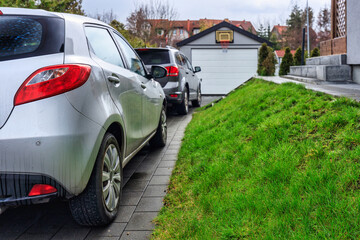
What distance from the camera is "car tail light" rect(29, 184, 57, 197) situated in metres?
2.37

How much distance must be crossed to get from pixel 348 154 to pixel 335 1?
8.74 meters

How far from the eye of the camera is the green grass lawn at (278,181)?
7.88ft

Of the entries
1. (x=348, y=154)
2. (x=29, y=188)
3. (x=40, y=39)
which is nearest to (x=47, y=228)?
(x=29, y=188)

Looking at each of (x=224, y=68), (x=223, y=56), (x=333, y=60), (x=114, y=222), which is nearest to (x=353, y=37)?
(x=333, y=60)

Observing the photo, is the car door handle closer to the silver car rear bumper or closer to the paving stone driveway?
the silver car rear bumper

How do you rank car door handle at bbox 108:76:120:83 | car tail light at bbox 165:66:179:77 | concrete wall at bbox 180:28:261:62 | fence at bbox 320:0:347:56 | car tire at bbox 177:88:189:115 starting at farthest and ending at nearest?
concrete wall at bbox 180:28:261:62 → car tire at bbox 177:88:189:115 → fence at bbox 320:0:347:56 → car tail light at bbox 165:66:179:77 → car door handle at bbox 108:76:120:83

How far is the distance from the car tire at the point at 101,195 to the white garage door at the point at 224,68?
16.3 m

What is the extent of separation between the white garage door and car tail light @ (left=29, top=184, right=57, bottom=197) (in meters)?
17.0

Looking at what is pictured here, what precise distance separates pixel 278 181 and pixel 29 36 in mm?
2317

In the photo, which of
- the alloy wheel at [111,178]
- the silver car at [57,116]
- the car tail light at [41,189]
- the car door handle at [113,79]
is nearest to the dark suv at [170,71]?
the car door handle at [113,79]

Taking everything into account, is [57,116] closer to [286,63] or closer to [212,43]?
[286,63]

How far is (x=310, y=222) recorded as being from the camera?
2342mm

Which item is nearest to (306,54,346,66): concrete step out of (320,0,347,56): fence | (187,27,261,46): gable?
(320,0,347,56): fence

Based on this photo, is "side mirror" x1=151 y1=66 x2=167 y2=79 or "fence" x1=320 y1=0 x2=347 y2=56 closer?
"side mirror" x1=151 y1=66 x2=167 y2=79
